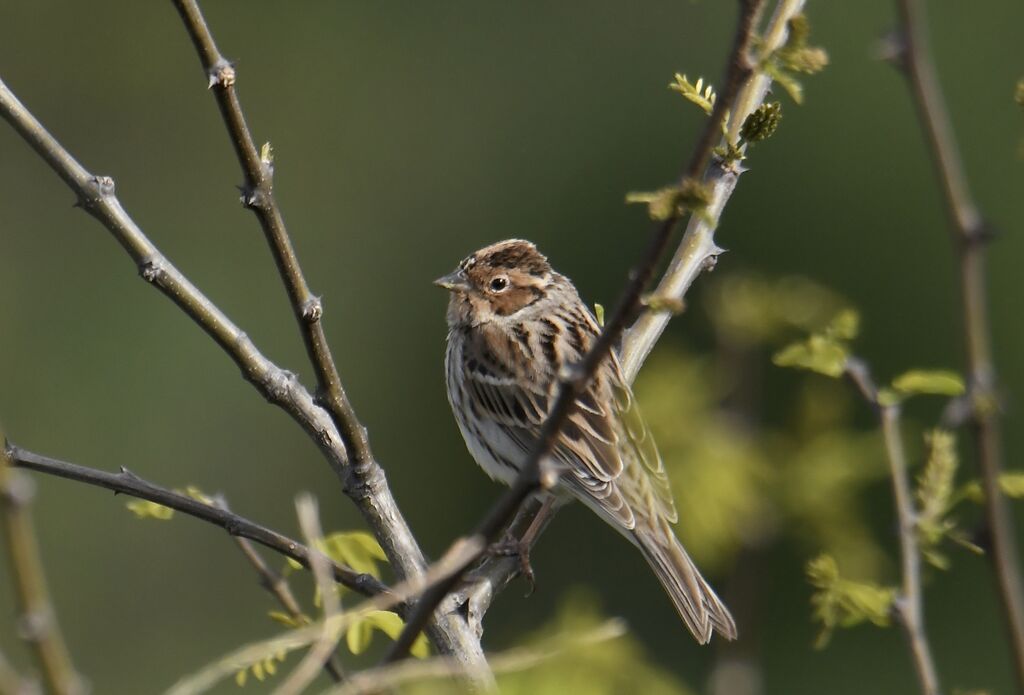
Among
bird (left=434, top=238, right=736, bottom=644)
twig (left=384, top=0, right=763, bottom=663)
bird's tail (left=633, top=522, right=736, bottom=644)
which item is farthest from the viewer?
bird (left=434, top=238, right=736, bottom=644)

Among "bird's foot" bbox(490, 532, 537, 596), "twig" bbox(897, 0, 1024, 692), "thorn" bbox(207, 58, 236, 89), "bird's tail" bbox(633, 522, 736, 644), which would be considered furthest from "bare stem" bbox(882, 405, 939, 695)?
"bird's tail" bbox(633, 522, 736, 644)

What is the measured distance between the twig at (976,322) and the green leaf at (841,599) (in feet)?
2.05

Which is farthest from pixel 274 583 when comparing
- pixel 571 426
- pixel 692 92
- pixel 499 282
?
pixel 499 282

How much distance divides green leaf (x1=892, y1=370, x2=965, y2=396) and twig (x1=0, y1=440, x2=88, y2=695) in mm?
1688

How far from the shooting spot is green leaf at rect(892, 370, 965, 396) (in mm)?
2680

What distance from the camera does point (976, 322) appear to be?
5.52 feet

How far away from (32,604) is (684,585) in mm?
2879

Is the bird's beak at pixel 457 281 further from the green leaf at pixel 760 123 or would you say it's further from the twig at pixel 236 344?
the green leaf at pixel 760 123

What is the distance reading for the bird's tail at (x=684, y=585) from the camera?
4008 millimetres

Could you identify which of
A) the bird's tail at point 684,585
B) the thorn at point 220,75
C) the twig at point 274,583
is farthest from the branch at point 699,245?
the thorn at point 220,75

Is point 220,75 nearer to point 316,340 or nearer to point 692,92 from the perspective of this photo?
point 316,340

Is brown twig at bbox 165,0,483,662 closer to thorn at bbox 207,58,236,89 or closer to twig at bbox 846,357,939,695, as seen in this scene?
thorn at bbox 207,58,236,89

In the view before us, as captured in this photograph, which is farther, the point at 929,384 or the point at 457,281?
the point at 457,281

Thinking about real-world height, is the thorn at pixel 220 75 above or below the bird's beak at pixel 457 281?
above
